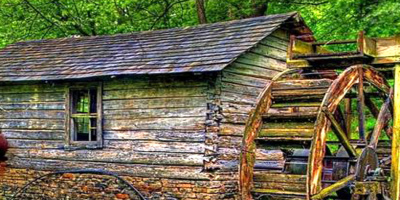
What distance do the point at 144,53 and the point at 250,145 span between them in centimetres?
524

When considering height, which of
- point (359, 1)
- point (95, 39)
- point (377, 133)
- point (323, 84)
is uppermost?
point (359, 1)

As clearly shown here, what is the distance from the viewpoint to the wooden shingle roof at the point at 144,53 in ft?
38.8

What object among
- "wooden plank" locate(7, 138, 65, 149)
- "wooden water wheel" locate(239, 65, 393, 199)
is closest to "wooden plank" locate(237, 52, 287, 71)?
"wooden water wheel" locate(239, 65, 393, 199)

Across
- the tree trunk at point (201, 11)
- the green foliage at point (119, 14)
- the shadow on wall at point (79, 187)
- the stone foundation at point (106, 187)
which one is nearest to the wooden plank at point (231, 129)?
the stone foundation at point (106, 187)

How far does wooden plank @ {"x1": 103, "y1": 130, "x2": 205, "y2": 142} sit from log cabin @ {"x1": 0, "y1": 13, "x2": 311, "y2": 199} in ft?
0.07

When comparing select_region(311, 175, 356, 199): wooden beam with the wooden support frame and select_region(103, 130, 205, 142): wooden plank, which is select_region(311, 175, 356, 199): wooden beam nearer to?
the wooden support frame

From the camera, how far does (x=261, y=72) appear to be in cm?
1285

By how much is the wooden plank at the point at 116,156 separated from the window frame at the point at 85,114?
155 mm

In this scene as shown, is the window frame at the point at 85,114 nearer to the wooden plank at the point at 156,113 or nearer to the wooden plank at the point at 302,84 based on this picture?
the wooden plank at the point at 156,113

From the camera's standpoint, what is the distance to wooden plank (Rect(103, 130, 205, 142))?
11648 millimetres

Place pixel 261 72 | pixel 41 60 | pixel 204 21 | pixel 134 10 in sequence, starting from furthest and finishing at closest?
pixel 134 10
pixel 204 21
pixel 41 60
pixel 261 72

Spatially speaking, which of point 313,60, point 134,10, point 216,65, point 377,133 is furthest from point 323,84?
point 134,10

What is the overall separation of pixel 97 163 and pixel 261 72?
Answer: 13.6 ft

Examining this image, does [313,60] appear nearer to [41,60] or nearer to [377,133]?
[377,133]
